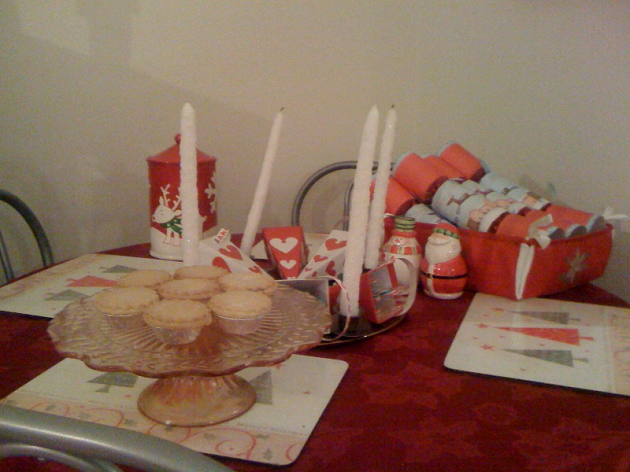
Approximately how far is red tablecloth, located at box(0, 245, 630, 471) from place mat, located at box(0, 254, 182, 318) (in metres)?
0.08

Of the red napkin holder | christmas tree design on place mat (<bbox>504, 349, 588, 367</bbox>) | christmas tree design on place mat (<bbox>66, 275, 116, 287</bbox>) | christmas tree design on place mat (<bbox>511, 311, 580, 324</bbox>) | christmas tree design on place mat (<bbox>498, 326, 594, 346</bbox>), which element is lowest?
christmas tree design on place mat (<bbox>504, 349, 588, 367</bbox>)

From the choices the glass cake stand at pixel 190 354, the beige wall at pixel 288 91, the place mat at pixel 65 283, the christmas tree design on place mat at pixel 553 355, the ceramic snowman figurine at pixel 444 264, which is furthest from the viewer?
the beige wall at pixel 288 91

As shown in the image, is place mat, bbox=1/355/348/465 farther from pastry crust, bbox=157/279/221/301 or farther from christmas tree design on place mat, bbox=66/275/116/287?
christmas tree design on place mat, bbox=66/275/116/287

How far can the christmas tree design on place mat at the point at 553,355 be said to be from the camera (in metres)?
0.74

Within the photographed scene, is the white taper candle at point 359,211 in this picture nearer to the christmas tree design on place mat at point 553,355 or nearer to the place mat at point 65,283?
the christmas tree design on place mat at point 553,355

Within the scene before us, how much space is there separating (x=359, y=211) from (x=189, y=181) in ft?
0.75

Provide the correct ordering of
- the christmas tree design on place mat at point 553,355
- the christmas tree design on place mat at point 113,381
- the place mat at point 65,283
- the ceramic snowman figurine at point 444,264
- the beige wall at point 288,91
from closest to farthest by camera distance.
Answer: the christmas tree design on place mat at point 113,381 < the christmas tree design on place mat at point 553,355 < the place mat at point 65,283 < the ceramic snowman figurine at point 444,264 < the beige wall at point 288,91

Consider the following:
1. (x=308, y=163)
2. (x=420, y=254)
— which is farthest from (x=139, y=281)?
(x=308, y=163)

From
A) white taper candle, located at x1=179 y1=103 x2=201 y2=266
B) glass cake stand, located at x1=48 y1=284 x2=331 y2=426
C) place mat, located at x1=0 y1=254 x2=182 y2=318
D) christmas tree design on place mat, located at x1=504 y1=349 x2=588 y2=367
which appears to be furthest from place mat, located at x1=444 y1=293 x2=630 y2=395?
place mat, located at x1=0 y1=254 x2=182 y2=318

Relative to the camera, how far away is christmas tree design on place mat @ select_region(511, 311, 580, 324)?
898 millimetres

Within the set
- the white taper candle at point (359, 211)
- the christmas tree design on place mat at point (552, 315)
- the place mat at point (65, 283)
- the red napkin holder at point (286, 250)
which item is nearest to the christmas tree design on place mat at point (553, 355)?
the christmas tree design on place mat at point (552, 315)

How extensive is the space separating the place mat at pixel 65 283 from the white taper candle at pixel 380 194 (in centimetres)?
45

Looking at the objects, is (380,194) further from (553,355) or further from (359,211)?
(553,355)

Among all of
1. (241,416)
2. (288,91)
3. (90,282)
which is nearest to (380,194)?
(241,416)
